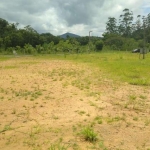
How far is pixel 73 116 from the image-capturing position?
4.49 metres

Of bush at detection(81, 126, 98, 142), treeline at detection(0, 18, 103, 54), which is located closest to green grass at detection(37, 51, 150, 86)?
bush at detection(81, 126, 98, 142)

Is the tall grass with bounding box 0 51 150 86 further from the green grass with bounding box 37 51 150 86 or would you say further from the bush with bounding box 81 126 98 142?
the bush with bounding box 81 126 98 142

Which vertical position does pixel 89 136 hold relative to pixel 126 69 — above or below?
below

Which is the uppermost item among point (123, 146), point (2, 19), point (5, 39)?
point (2, 19)

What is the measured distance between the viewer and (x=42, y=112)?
474cm

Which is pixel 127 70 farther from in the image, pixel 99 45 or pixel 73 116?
pixel 99 45

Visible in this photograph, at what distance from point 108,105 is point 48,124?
1.84 m

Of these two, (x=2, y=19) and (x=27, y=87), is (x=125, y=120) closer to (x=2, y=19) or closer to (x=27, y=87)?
(x=27, y=87)

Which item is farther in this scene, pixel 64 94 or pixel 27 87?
pixel 27 87

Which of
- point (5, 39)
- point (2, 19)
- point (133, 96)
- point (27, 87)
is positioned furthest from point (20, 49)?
point (133, 96)

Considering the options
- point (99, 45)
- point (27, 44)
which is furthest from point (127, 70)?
point (99, 45)

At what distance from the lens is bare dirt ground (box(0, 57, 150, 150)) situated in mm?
3332

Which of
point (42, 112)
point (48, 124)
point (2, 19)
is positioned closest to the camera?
point (48, 124)

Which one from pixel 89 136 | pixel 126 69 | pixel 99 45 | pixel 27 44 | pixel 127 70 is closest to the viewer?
pixel 89 136
